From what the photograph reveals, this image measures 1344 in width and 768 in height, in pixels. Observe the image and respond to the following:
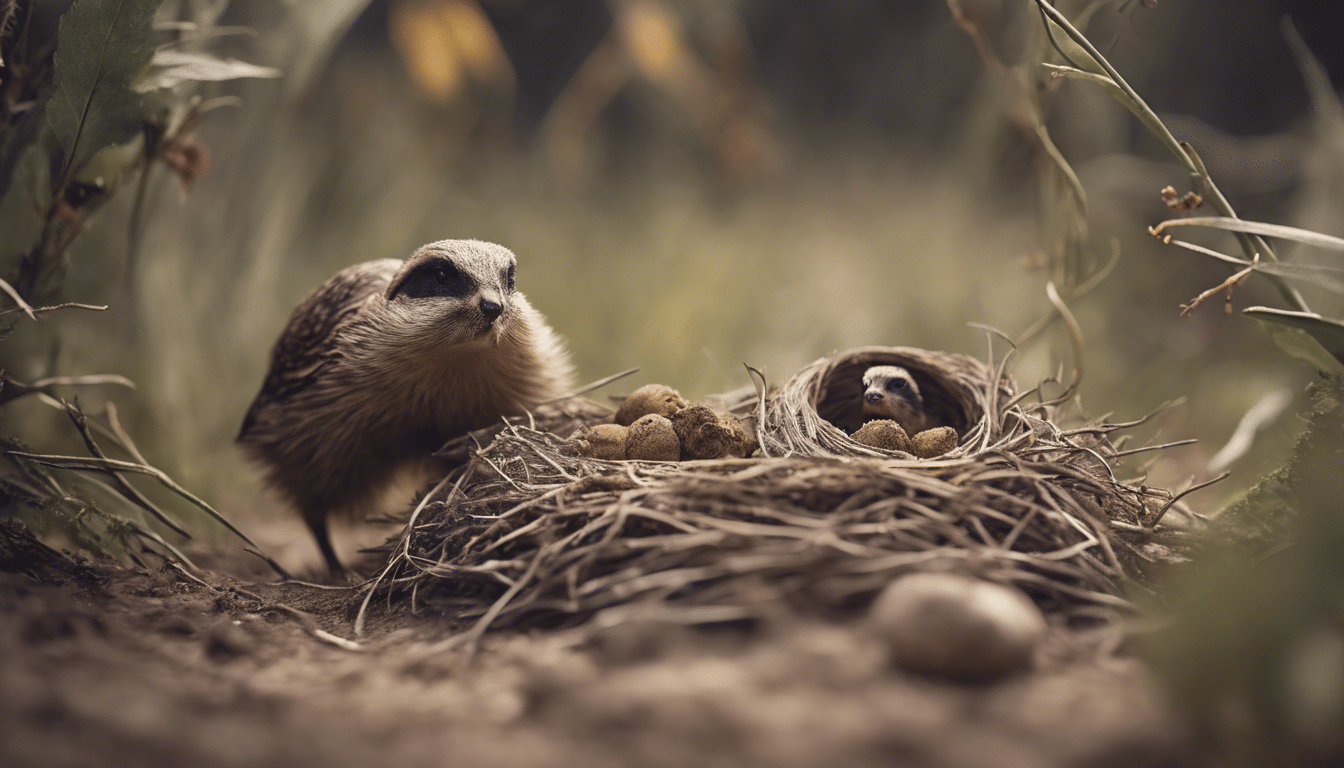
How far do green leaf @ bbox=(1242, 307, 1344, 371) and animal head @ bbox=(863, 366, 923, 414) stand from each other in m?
0.91

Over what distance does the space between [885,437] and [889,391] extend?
295 mm

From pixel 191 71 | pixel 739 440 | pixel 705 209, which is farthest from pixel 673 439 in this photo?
pixel 705 209

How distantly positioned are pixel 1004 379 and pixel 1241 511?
0.72m

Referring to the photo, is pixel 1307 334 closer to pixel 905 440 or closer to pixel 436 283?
pixel 905 440

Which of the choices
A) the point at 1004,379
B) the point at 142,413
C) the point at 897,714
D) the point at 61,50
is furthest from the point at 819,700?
the point at 142,413

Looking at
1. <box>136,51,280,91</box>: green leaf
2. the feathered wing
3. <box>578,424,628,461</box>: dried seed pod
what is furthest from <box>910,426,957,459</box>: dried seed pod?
<box>136,51,280,91</box>: green leaf

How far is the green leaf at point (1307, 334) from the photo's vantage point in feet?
5.53

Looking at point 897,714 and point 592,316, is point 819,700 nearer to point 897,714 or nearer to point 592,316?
point 897,714

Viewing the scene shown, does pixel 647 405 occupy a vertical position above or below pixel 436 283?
below

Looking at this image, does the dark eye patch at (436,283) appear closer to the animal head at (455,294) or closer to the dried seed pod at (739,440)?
the animal head at (455,294)

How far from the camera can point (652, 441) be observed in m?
2.07

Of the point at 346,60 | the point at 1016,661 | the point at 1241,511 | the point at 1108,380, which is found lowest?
the point at 1108,380

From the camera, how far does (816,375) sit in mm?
2459

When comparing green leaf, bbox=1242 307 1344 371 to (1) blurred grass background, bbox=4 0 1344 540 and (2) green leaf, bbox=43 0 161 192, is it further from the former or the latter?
(2) green leaf, bbox=43 0 161 192
